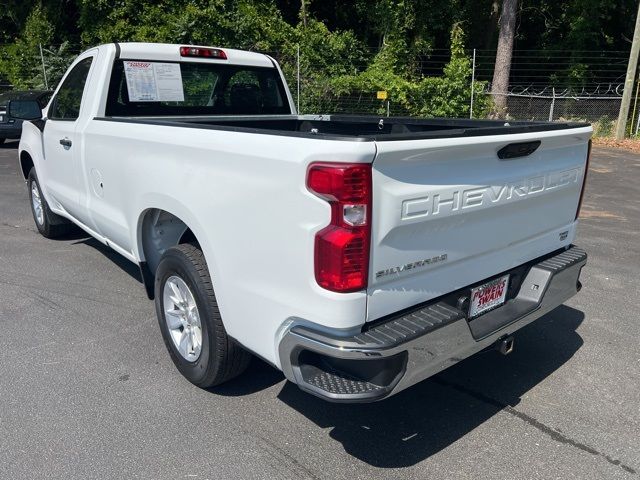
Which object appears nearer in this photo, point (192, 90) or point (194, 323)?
point (194, 323)

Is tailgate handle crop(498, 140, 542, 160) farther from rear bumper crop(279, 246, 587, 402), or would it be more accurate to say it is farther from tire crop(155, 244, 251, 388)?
tire crop(155, 244, 251, 388)

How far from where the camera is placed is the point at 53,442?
2.89 m

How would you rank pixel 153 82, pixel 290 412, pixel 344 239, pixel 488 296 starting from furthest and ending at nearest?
pixel 153 82 < pixel 290 412 < pixel 488 296 < pixel 344 239

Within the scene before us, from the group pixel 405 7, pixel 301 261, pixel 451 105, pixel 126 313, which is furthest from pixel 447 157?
pixel 405 7

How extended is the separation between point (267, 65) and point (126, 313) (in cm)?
270

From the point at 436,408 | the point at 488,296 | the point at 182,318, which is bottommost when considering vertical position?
the point at 436,408

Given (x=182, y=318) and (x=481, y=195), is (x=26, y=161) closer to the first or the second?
(x=182, y=318)

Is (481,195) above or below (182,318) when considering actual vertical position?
above

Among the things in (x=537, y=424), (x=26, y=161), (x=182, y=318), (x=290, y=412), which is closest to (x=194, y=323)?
(x=182, y=318)

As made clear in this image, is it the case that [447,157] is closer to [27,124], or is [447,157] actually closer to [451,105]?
[27,124]

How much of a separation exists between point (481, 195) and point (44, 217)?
527cm

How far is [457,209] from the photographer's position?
2.61 m

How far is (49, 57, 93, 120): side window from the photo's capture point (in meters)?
4.72

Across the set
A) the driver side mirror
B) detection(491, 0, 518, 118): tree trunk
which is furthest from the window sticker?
detection(491, 0, 518, 118): tree trunk
